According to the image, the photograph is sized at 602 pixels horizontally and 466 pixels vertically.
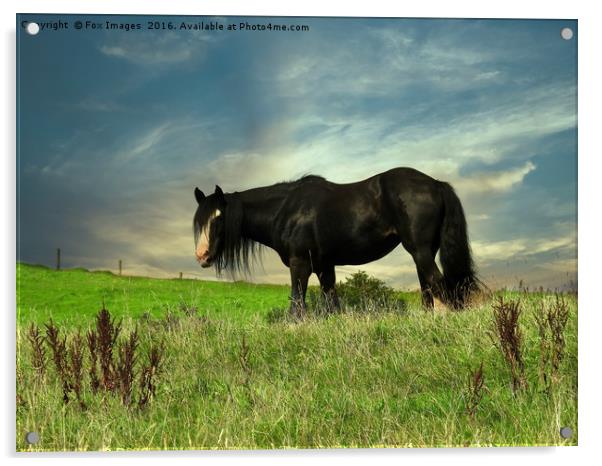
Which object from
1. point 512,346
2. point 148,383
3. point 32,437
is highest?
point 512,346

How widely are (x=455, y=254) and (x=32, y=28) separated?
4970mm

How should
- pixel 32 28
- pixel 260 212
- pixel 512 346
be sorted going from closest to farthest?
1. pixel 512 346
2. pixel 32 28
3. pixel 260 212

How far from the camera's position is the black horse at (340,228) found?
281 inches

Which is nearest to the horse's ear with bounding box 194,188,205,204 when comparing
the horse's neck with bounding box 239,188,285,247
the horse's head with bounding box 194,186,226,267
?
the horse's head with bounding box 194,186,226,267

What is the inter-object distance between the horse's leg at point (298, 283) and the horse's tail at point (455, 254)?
165 cm

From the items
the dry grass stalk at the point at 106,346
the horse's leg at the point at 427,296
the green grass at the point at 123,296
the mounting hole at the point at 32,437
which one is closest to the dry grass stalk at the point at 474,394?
the horse's leg at the point at 427,296

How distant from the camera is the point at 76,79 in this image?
573 cm

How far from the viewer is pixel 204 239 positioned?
7047 millimetres

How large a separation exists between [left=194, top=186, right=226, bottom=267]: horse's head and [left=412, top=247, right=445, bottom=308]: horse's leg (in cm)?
232

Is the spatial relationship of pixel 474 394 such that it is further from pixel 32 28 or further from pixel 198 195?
pixel 32 28

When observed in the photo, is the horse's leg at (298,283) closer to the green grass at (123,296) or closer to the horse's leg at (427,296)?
the green grass at (123,296)

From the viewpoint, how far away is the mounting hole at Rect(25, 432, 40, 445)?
5023 mm

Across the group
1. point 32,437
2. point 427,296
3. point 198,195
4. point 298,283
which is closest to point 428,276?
point 427,296

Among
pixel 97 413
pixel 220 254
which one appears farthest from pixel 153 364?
pixel 220 254
